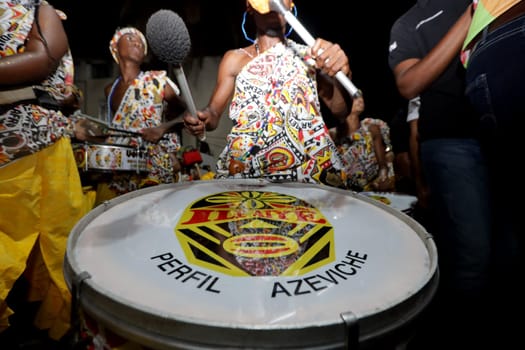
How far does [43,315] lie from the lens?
1476 mm

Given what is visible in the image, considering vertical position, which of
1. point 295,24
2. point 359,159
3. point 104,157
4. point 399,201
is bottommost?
point 359,159

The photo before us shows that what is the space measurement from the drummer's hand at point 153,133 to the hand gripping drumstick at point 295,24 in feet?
4.64

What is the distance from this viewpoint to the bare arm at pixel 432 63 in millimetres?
1055

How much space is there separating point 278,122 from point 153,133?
4.67 ft

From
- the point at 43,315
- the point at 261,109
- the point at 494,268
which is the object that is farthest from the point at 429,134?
the point at 43,315

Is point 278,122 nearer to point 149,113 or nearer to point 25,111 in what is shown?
point 25,111

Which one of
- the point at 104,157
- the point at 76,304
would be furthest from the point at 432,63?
the point at 104,157

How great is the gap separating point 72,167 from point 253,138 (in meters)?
0.87

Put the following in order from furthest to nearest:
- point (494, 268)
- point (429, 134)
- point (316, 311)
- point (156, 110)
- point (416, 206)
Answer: point (156, 110), point (416, 206), point (429, 134), point (494, 268), point (316, 311)

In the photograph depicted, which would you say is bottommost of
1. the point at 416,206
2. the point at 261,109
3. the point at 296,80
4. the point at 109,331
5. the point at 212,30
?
the point at 416,206

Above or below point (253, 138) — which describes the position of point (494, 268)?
below

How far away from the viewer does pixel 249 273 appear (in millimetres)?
609

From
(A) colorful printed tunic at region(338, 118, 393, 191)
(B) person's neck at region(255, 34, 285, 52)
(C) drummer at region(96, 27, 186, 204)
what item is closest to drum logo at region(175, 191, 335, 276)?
(B) person's neck at region(255, 34, 285, 52)

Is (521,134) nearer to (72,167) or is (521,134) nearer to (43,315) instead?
(72,167)
